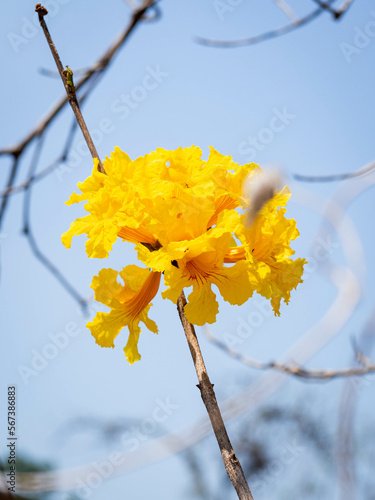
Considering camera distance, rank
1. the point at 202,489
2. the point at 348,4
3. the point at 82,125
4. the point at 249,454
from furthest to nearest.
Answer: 1. the point at 202,489
2. the point at 249,454
3. the point at 348,4
4. the point at 82,125

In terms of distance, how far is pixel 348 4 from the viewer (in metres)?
1.99

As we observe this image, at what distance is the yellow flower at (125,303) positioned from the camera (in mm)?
1427

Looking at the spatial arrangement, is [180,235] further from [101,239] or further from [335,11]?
[335,11]

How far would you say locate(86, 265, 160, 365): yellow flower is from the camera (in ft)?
4.68

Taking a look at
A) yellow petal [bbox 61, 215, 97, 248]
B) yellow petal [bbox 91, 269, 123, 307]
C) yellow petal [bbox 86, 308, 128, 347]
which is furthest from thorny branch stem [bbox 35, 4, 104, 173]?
yellow petal [bbox 86, 308, 128, 347]

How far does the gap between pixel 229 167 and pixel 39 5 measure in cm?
76

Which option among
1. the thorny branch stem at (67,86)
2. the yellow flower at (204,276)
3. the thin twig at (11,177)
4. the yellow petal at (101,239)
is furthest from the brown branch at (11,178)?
the yellow flower at (204,276)

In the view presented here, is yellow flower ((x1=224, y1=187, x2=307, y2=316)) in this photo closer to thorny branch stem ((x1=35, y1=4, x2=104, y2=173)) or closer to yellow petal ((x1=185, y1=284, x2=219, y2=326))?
yellow petal ((x1=185, y1=284, x2=219, y2=326))

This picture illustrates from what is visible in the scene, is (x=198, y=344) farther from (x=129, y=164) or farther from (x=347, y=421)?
(x=129, y=164)

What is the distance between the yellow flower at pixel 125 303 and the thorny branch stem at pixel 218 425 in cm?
21

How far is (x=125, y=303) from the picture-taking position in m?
1.50

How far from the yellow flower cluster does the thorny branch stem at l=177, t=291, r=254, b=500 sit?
0.31ft

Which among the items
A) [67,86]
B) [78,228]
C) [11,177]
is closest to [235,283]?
[78,228]

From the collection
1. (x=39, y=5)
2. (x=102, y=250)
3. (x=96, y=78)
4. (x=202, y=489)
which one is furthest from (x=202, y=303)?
(x=202, y=489)
